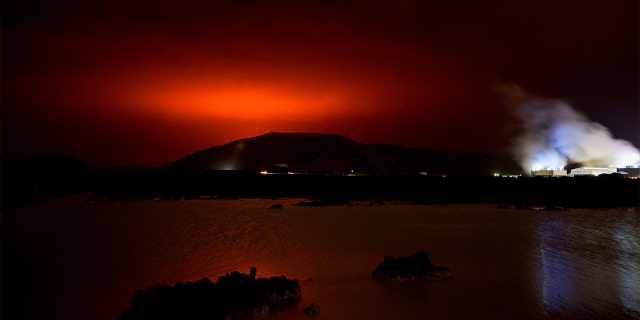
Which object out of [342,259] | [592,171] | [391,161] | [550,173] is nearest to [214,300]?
[342,259]

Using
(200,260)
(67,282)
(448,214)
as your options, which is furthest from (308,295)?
(448,214)

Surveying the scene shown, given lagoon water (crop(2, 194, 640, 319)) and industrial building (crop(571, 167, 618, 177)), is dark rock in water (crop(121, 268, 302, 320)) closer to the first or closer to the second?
lagoon water (crop(2, 194, 640, 319))

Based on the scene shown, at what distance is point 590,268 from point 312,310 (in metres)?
9.00

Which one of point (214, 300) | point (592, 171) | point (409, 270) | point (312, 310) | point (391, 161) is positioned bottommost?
point (312, 310)

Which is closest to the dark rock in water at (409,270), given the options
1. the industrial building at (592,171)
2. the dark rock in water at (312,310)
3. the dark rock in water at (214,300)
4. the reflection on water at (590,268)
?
the reflection on water at (590,268)

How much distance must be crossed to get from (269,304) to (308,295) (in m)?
1.46

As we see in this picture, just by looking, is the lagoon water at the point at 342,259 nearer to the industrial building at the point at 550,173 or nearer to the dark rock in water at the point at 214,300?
the dark rock in water at the point at 214,300

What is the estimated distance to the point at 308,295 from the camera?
1068 centimetres

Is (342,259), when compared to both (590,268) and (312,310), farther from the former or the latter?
(590,268)

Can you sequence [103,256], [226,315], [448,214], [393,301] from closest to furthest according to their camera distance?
[226,315], [393,301], [103,256], [448,214]

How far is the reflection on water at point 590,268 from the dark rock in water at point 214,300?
18.1 ft

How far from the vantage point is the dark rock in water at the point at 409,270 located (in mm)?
11915

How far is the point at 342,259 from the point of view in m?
14.8

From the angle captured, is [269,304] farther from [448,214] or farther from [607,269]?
[448,214]
